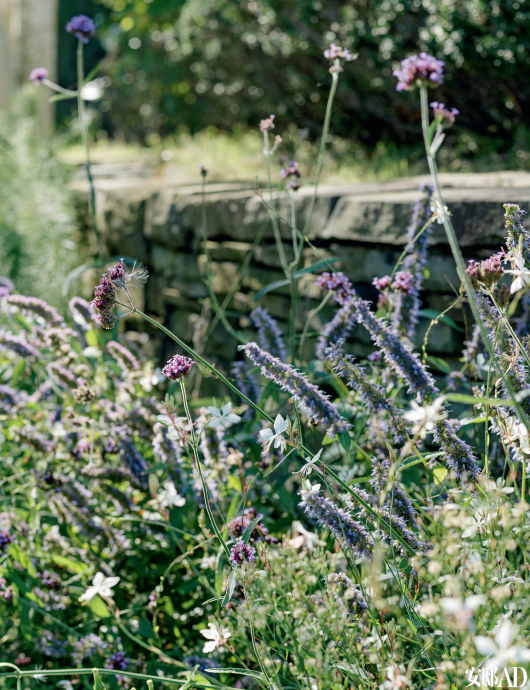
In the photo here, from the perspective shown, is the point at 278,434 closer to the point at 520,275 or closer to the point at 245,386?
the point at 520,275

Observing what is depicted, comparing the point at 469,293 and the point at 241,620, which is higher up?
the point at 469,293

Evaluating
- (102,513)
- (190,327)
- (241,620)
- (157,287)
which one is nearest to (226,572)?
(241,620)

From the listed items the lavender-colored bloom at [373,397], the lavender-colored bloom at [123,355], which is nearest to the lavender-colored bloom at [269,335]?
the lavender-colored bloom at [123,355]

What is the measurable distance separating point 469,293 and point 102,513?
1193mm

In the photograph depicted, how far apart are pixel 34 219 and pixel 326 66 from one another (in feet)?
7.54

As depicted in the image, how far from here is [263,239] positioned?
8.97ft

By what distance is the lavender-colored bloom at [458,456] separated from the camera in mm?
1198

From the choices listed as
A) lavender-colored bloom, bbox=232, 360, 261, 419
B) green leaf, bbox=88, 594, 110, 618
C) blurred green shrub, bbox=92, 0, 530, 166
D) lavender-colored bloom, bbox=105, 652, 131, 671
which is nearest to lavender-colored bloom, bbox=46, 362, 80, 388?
lavender-colored bloom, bbox=232, 360, 261, 419

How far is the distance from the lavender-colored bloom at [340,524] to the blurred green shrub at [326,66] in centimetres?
265

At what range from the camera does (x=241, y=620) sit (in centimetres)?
110

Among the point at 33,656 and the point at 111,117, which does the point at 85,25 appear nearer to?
the point at 33,656

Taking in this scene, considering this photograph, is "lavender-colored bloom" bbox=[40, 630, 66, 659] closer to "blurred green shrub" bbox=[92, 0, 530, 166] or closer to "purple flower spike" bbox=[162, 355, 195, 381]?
"purple flower spike" bbox=[162, 355, 195, 381]

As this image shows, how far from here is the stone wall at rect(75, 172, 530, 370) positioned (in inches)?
82.8

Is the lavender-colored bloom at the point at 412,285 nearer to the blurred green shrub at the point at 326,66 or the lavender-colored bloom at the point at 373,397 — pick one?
the lavender-colored bloom at the point at 373,397
